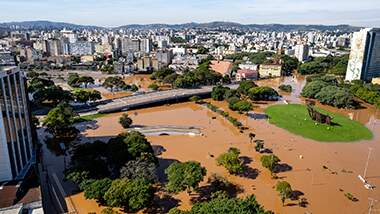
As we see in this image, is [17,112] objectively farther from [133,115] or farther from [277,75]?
[277,75]

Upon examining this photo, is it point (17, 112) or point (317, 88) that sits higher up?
Result: point (17, 112)

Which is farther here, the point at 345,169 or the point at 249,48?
the point at 249,48

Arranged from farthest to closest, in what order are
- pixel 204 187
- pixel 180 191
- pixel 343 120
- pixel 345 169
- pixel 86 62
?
1. pixel 86 62
2. pixel 343 120
3. pixel 345 169
4. pixel 204 187
5. pixel 180 191

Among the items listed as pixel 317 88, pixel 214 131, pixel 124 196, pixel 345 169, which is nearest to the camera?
pixel 124 196

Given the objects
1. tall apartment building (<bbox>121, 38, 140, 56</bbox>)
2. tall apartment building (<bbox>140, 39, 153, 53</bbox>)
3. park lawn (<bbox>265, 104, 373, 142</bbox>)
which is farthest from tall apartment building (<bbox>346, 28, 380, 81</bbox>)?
tall apartment building (<bbox>121, 38, 140, 56</bbox>)

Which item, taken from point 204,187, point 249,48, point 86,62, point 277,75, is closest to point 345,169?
point 204,187

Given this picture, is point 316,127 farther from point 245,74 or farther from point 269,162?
point 245,74

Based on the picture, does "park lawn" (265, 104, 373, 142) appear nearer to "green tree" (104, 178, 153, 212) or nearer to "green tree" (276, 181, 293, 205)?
"green tree" (276, 181, 293, 205)
